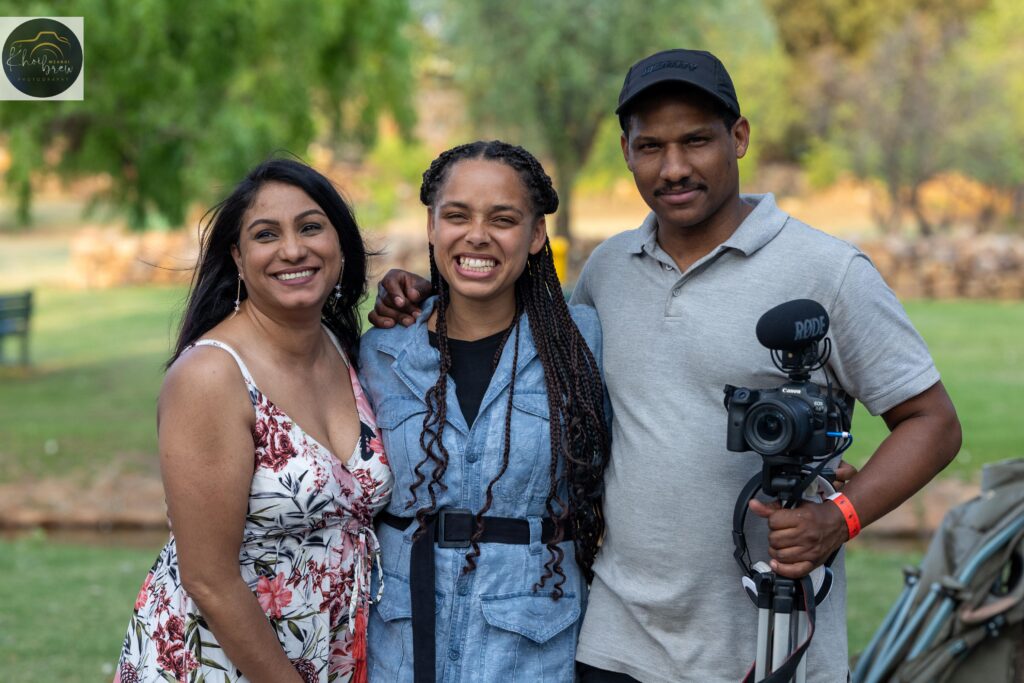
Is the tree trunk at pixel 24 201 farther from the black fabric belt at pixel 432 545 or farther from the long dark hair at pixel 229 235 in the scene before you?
the black fabric belt at pixel 432 545

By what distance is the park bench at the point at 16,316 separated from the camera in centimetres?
1389

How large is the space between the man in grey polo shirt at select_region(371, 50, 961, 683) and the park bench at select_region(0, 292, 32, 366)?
12568 mm

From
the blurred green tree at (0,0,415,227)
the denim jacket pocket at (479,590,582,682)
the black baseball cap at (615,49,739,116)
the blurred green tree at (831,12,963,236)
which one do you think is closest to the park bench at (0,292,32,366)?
the blurred green tree at (0,0,415,227)

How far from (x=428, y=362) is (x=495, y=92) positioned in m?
19.7

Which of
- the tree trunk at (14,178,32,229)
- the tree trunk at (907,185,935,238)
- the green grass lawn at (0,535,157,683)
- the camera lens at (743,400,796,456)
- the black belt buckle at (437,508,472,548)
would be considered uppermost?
the tree trunk at (907,185,935,238)

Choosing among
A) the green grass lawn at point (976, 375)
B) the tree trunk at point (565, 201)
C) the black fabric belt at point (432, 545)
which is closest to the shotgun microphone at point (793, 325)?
the black fabric belt at point (432, 545)

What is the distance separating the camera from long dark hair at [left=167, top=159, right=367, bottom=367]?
2803 mm

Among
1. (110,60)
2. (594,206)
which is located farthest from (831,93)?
(110,60)

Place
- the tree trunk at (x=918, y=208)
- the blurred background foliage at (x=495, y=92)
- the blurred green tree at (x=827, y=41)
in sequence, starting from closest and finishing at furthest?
1. the blurred background foliage at (x=495, y=92)
2. the tree trunk at (x=918, y=208)
3. the blurred green tree at (x=827, y=41)

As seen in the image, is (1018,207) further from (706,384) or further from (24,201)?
(706,384)

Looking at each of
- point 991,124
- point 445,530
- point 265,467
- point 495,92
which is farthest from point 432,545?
point 991,124

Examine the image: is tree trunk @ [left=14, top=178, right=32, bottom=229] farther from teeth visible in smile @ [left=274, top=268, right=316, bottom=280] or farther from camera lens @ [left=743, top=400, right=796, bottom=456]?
camera lens @ [left=743, top=400, right=796, bottom=456]

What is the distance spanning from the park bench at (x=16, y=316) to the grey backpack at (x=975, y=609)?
12.2 meters

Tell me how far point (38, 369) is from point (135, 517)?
6.84 metres
